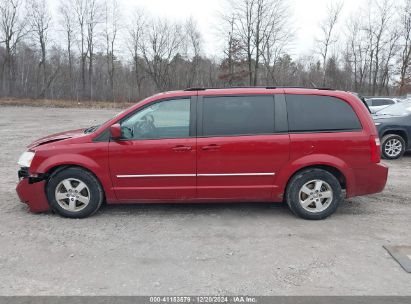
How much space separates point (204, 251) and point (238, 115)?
1898 millimetres

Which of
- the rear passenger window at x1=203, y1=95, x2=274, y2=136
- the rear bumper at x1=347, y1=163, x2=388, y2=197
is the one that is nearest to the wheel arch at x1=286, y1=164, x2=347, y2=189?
the rear bumper at x1=347, y1=163, x2=388, y2=197

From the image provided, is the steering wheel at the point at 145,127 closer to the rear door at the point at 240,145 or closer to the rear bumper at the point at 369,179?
the rear door at the point at 240,145

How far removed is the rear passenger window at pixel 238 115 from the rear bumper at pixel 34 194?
2.41 metres

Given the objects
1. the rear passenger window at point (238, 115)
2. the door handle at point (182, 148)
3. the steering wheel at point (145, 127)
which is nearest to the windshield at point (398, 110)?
the rear passenger window at point (238, 115)

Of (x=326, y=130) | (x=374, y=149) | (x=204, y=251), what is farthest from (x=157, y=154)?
(x=374, y=149)

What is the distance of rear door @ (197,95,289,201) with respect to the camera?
15.0ft

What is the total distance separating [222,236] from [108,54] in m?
56.6

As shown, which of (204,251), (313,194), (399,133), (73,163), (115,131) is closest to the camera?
(204,251)

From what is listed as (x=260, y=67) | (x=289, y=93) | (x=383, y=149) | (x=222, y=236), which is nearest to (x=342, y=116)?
(x=289, y=93)

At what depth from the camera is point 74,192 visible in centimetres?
470

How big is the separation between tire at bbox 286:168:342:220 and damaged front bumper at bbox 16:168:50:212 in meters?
3.44

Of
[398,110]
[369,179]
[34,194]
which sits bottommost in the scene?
[34,194]

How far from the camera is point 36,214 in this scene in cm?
490

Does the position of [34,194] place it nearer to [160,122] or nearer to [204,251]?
[160,122]
